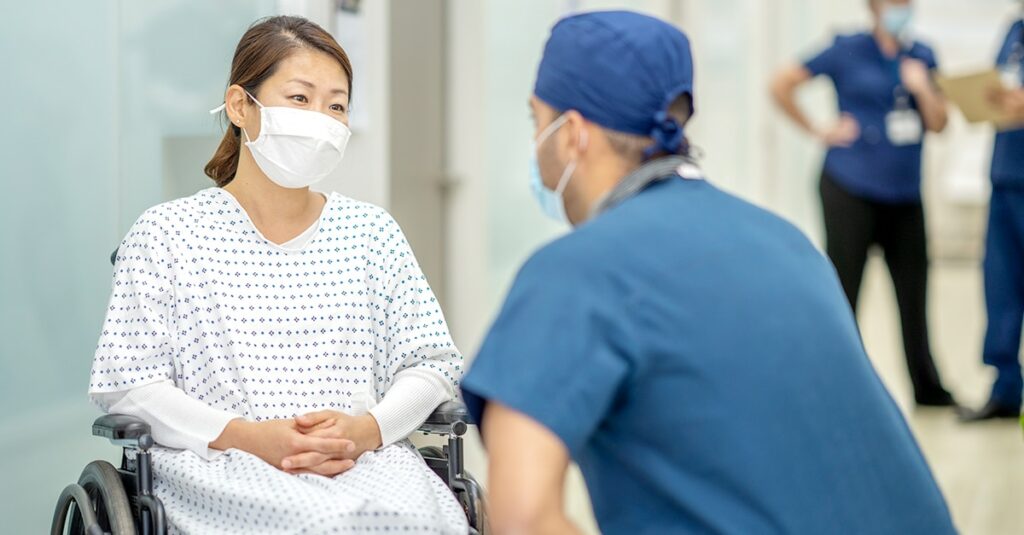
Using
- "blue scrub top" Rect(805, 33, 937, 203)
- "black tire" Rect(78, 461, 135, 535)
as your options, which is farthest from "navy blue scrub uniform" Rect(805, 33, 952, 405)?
"black tire" Rect(78, 461, 135, 535)

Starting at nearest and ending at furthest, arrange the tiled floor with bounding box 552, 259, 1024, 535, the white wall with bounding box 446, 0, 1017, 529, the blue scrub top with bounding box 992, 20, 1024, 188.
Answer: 1. the tiled floor with bounding box 552, 259, 1024, 535
2. the blue scrub top with bounding box 992, 20, 1024, 188
3. the white wall with bounding box 446, 0, 1017, 529

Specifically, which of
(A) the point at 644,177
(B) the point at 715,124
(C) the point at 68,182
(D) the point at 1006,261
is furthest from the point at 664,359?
(B) the point at 715,124

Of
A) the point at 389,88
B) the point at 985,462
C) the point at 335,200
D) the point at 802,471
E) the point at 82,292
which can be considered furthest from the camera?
the point at 985,462

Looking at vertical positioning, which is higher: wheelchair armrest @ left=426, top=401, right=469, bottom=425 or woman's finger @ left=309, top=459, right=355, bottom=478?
wheelchair armrest @ left=426, top=401, right=469, bottom=425

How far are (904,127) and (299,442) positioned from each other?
3.45 metres

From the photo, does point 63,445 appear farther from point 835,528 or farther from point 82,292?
point 835,528

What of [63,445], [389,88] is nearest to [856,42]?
[389,88]

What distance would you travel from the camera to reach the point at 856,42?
15.2ft

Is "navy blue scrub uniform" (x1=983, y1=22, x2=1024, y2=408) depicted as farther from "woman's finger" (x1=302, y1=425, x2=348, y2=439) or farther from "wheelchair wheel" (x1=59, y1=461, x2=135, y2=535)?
"wheelchair wheel" (x1=59, y1=461, x2=135, y2=535)

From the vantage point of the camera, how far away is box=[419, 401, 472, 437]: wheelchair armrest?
191 cm

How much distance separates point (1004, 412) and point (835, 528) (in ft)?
12.3

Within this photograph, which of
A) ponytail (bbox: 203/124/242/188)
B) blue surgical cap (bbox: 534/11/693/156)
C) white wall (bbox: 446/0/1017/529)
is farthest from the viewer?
white wall (bbox: 446/0/1017/529)

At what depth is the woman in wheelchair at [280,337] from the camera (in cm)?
172

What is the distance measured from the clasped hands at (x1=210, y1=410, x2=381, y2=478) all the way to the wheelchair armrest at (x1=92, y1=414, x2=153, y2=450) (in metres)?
0.11
